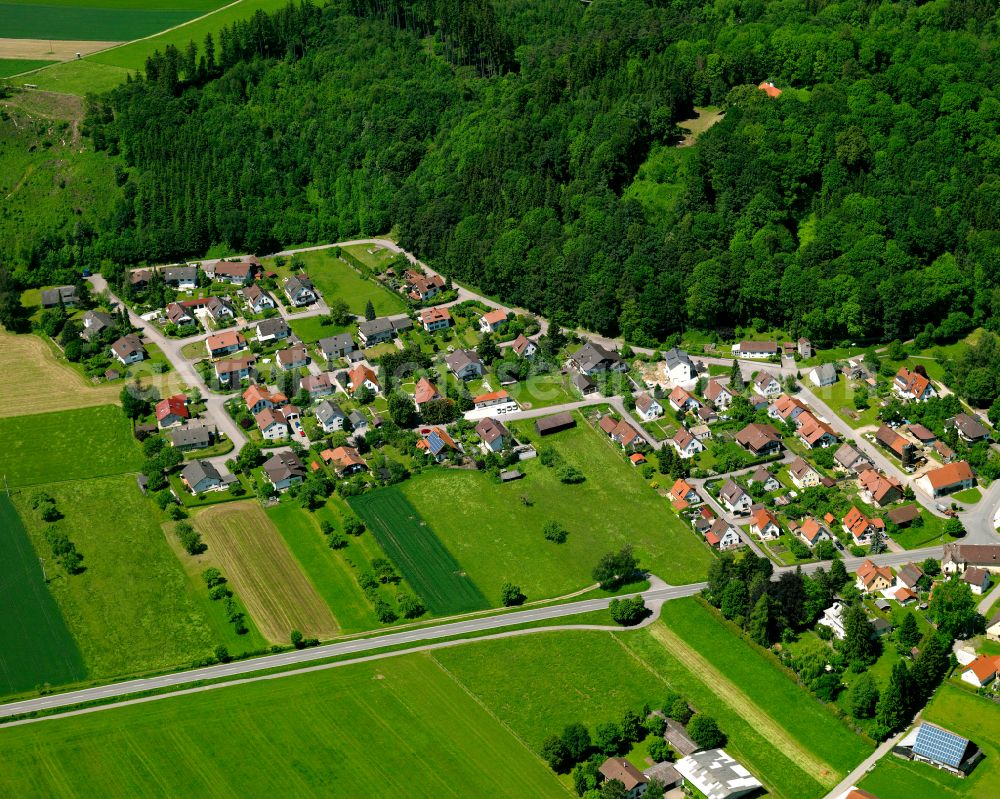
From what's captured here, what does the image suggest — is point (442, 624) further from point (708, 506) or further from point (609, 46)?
point (609, 46)

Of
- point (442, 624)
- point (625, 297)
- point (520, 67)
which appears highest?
point (520, 67)

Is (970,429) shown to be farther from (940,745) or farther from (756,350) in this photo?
(940,745)

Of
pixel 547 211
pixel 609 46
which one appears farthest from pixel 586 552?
pixel 609 46

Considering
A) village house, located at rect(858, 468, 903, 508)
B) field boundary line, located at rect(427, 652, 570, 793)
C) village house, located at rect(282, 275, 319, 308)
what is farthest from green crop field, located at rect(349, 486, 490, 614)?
village house, located at rect(282, 275, 319, 308)

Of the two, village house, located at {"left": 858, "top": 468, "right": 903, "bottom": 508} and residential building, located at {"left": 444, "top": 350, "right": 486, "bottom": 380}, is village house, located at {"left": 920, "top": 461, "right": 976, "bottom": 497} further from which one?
residential building, located at {"left": 444, "top": 350, "right": 486, "bottom": 380}

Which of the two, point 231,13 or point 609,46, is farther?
point 231,13

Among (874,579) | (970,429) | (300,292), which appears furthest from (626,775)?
(300,292)

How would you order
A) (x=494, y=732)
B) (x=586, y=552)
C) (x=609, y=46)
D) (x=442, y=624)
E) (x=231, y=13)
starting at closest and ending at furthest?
(x=494, y=732) → (x=442, y=624) → (x=586, y=552) → (x=609, y=46) → (x=231, y=13)

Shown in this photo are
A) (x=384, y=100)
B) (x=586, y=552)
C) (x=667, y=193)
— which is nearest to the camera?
(x=586, y=552)
